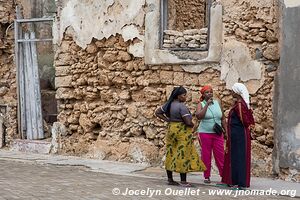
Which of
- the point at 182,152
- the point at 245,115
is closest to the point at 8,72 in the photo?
the point at 182,152

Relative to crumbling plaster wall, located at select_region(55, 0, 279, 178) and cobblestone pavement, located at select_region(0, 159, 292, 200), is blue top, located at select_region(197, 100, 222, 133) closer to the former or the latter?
cobblestone pavement, located at select_region(0, 159, 292, 200)

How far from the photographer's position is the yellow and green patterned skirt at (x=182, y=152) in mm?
7871

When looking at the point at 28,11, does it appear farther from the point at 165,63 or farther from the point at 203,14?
the point at 165,63

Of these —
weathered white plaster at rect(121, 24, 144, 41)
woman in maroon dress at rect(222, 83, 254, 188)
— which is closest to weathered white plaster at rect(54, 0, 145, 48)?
weathered white plaster at rect(121, 24, 144, 41)

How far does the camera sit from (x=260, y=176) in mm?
8938

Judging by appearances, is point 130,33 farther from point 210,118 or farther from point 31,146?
point 31,146

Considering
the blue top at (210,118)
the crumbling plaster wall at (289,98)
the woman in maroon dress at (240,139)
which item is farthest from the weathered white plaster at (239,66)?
the woman in maroon dress at (240,139)

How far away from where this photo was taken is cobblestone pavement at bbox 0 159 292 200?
7121 mm

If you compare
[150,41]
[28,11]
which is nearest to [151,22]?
[150,41]

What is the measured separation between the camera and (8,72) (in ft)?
42.0

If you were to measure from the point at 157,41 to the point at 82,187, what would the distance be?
3301mm

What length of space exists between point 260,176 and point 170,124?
1.80m

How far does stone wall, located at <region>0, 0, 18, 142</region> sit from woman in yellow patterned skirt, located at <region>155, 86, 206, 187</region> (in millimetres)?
5475

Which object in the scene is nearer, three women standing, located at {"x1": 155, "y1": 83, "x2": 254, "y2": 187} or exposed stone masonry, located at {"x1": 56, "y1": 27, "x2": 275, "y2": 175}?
three women standing, located at {"x1": 155, "y1": 83, "x2": 254, "y2": 187}
